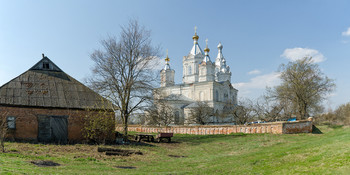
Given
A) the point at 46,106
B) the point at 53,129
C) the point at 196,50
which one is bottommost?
the point at 53,129

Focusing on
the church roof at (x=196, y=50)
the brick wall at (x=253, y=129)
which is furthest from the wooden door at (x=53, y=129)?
the church roof at (x=196, y=50)

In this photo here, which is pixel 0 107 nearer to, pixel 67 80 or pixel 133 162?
pixel 67 80

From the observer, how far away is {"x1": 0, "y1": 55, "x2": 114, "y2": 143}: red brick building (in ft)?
59.4

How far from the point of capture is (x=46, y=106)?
18.7 metres

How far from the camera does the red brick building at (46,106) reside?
1809 cm

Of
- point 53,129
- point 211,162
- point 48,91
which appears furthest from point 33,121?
point 211,162

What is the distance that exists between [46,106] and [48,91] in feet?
5.25

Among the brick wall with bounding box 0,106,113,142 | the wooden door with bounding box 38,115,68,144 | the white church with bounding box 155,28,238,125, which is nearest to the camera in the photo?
the brick wall with bounding box 0,106,113,142

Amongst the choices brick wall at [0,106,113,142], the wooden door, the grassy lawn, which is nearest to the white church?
brick wall at [0,106,113,142]


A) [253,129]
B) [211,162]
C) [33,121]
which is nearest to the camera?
[211,162]

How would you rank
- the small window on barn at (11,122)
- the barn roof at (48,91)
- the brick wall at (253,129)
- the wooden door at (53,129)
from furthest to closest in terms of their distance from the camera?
the brick wall at (253,129)
the barn roof at (48,91)
the wooden door at (53,129)
the small window on barn at (11,122)

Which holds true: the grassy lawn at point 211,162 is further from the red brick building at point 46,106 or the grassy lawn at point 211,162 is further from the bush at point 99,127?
the red brick building at point 46,106

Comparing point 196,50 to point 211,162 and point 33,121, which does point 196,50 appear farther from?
point 211,162

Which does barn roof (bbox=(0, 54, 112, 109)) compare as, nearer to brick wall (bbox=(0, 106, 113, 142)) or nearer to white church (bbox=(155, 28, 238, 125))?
brick wall (bbox=(0, 106, 113, 142))
